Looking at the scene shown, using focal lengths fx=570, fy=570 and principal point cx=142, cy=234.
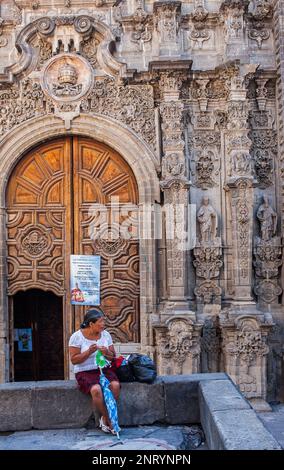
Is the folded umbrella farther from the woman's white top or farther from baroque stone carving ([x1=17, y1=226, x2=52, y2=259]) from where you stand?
baroque stone carving ([x1=17, y1=226, x2=52, y2=259])

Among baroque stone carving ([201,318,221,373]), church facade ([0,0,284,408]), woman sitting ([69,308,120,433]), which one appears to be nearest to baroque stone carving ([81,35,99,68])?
church facade ([0,0,284,408])

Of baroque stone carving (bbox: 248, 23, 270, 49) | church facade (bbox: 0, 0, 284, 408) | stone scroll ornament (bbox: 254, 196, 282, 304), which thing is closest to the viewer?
church facade (bbox: 0, 0, 284, 408)

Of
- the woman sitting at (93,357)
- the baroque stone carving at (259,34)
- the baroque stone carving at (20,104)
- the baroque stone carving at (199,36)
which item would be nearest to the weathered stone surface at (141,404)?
the woman sitting at (93,357)

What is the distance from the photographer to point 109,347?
226 inches

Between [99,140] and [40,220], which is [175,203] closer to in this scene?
[99,140]

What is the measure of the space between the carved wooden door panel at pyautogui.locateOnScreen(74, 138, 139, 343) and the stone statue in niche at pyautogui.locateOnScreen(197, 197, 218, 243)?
1.19 meters

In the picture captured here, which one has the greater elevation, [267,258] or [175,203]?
[175,203]

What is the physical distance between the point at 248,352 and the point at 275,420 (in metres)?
1.19

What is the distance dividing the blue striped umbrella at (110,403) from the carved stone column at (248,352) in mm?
4414

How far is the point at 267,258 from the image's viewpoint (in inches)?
399

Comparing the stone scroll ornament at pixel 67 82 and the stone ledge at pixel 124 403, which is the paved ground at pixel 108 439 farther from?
the stone scroll ornament at pixel 67 82

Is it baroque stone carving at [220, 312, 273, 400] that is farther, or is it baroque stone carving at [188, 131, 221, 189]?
baroque stone carving at [188, 131, 221, 189]

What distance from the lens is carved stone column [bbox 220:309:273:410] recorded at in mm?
9531

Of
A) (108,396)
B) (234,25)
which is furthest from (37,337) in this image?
(234,25)
